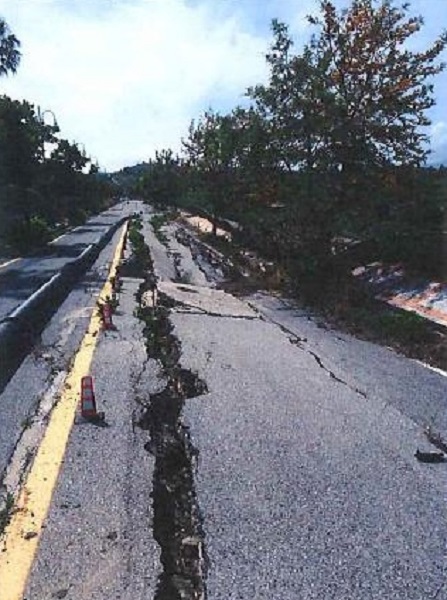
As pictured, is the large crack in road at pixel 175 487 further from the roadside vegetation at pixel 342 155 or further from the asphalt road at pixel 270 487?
the roadside vegetation at pixel 342 155

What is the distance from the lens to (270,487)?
341cm

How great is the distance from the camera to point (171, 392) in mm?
5211

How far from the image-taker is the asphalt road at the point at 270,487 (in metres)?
2.56

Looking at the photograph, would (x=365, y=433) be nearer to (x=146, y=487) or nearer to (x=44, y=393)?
(x=146, y=487)

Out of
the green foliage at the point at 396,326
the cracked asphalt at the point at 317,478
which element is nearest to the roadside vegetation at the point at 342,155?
the green foliage at the point at 396,326

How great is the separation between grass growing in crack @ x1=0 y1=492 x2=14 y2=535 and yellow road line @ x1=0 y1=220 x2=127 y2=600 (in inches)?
0.9

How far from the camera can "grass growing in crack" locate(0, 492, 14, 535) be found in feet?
9.64

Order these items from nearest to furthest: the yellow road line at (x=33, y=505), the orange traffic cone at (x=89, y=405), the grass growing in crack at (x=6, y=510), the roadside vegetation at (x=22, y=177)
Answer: the yellow road line at (x=33, y=505) < the grass growing in crack at (x=6, y=510) < the orange traffic cone at (x=89, y=405) < the roadside vegetation at (x=22, y=177)

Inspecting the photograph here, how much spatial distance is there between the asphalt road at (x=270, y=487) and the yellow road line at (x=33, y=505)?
6 centimetres

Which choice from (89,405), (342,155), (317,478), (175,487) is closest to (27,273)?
(342,155)

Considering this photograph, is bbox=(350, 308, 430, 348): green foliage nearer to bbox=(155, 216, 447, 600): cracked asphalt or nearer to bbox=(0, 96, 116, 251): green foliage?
bbox=(155, 216, 447, 600): cracked asphalt

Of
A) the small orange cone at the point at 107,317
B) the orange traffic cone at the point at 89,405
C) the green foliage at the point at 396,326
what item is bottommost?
the green foliage at the point at 396,326

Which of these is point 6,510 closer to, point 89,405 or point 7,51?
point 89,405

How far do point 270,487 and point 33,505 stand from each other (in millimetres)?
1199
